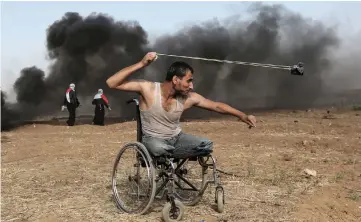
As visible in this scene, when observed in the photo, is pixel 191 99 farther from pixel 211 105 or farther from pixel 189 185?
pixel 189 185

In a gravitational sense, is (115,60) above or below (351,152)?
above

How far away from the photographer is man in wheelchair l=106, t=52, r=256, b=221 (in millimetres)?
5777

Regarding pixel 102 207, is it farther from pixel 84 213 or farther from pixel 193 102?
pixel 193 102

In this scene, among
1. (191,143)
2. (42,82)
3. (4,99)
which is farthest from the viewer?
(42,82)

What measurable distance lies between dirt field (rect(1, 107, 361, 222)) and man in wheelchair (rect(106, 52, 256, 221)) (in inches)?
32.8

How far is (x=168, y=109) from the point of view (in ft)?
19.7

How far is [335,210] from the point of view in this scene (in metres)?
6.64

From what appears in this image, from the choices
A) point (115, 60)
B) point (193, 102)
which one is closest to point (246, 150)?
point (193, 102)

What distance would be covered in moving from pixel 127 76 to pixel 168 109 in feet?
2.10

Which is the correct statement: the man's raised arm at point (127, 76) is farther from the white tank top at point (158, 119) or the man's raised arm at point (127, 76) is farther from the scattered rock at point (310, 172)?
the scattered rock at point (310, 172)

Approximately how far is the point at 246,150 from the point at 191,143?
6.04 metres

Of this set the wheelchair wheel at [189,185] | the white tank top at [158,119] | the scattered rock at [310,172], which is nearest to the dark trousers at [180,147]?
the white tank top at [158,119]

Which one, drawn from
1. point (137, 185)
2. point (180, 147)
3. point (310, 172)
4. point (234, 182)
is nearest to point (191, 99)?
point (180, 147)

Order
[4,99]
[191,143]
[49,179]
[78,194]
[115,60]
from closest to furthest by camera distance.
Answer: [191,143], [78,194], [49,179], [4,99], [115,60]
